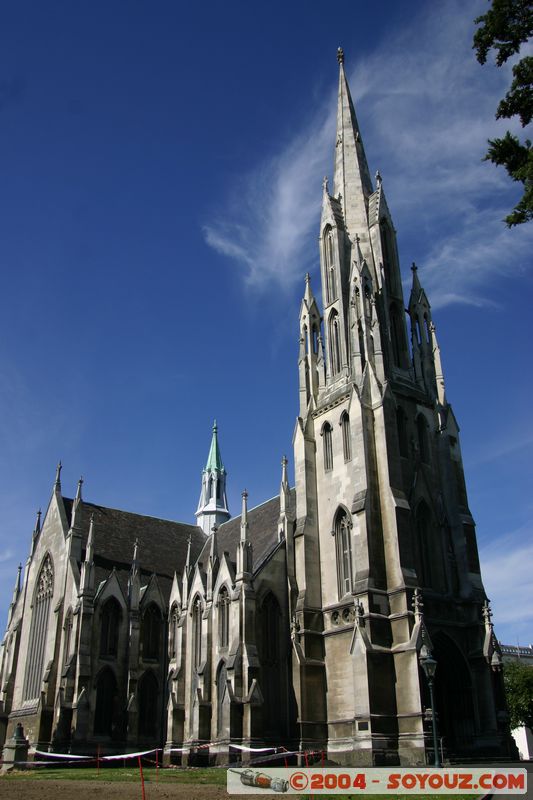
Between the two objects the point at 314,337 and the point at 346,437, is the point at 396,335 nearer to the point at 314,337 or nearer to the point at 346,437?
the point at 314,337

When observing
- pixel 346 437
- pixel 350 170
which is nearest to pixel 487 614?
pixel 346 437

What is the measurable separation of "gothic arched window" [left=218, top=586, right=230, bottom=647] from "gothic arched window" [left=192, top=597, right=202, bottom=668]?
7.85 ft

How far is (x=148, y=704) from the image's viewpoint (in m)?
40.6

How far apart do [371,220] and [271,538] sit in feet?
62.4

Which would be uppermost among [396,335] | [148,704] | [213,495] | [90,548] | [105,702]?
[213,495]

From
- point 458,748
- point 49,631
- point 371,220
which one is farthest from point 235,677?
point 371,220

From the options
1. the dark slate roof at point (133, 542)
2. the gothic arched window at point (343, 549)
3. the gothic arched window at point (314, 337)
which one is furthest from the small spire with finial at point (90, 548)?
the gothic arched window at point (314, 337)

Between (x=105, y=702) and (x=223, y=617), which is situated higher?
(x=223, y=617)

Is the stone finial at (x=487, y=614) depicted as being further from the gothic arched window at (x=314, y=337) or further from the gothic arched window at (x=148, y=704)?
the gothic arched window at (x=148, y=704)

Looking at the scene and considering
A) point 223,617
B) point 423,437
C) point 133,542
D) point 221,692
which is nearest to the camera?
point 221,692

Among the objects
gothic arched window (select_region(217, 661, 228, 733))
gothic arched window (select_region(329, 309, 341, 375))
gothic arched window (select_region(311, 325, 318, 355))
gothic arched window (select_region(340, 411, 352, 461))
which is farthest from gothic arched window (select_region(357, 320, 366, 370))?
gothic arched window (select_region(217, 661, 228, 733))

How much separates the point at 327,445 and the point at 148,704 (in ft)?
60.6

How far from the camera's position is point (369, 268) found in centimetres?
3894

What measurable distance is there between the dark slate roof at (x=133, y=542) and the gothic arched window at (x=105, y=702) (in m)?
5.10
